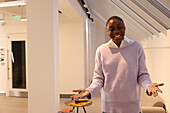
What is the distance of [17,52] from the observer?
7949 millimetres

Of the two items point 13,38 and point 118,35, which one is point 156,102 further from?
point 13,38

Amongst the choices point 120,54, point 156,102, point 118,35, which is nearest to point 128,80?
point 120,54

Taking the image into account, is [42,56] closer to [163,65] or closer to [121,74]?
[121,74]

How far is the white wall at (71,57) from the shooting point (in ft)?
24.0

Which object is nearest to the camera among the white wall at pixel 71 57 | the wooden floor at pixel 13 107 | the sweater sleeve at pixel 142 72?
the sweater sleeve at pixel 142 72

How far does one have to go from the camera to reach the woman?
145 centimetres

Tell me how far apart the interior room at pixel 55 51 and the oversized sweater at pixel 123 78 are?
4.12 feet

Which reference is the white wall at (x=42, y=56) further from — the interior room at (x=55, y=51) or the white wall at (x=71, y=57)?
the white wall at (x=71, y=57)

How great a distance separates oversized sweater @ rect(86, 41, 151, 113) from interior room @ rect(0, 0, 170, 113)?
1257 mm

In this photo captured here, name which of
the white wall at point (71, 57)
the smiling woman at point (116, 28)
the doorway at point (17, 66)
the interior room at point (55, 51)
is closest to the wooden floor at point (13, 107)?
the interior room at point (55, 51)

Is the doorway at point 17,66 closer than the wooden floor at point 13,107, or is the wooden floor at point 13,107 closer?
the wooden floor at point 13,107

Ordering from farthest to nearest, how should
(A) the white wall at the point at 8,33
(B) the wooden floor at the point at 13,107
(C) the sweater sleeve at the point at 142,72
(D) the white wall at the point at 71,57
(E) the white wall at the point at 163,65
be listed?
1. (A) the white wall at the point at 8,33
2. (D) the white wall at the point at 71,57
3. (B) the wooden floor at the point at 13,107
4. (E) the white wall at the point at 163,65
5. (C) the sweater sleeve at the point at 142,72

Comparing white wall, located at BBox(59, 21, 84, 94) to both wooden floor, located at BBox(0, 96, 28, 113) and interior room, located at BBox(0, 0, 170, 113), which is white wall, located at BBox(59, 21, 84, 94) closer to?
interior room, located at BBox(0, 0, 170, 113)

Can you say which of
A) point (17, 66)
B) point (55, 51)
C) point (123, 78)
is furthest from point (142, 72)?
point (17, 66)
